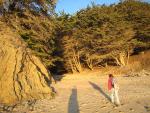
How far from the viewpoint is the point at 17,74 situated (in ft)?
73.9

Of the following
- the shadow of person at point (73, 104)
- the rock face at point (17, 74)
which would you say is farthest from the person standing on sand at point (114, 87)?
the rock face at point (17, 74)

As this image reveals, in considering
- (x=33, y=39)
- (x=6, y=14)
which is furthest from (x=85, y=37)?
(x=6, y=14)

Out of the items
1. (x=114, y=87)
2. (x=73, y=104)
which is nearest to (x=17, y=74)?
(x=73, y=104)

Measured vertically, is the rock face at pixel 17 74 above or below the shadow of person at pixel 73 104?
above

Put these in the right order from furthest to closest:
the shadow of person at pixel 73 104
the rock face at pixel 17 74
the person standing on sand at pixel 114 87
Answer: the rock face at pixel 17 74, the person standing on sand at pixel 114 87, the shadow of person at pixel 73 104

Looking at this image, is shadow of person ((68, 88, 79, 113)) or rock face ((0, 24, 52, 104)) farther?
rock face ((0, 24, 52, 104))

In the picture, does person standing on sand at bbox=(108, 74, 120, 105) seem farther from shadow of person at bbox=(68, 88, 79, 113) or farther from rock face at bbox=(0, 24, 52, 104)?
rock face at bbox=(0, 24, 52, 104)

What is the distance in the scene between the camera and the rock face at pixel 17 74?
849 inches

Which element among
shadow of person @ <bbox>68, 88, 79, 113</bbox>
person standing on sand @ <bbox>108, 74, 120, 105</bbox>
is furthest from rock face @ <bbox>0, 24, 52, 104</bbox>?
person standing on sand @ <bbox>108, 74, 120, 105</bbox>

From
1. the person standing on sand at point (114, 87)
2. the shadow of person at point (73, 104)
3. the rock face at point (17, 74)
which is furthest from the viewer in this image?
the rock face at point (17, 74)

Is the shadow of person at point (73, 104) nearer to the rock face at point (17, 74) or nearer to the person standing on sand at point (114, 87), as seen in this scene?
the rock face at point (17, 74)

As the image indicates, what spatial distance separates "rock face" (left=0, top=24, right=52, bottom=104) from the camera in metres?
21.6

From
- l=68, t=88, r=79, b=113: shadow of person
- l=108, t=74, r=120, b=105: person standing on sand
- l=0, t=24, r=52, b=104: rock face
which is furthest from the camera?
l=0, t=24, r=52, b=104: rock face

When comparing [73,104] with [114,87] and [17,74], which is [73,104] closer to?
[114,87]
